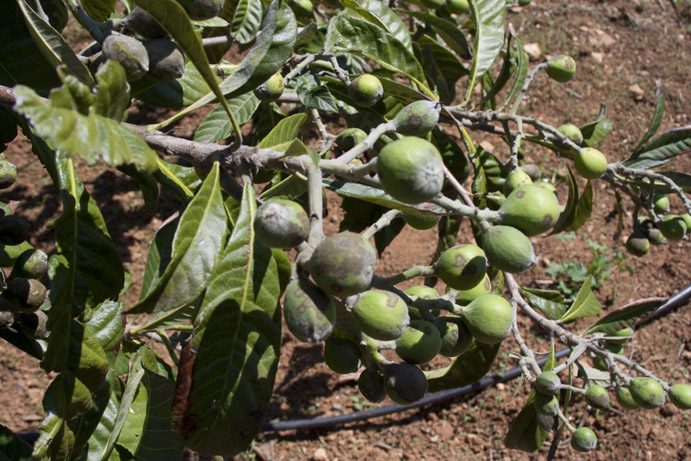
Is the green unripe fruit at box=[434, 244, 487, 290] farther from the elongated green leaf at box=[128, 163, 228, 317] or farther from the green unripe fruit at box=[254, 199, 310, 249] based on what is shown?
the elongated green leaf at box=[128, 163, 228, 317]

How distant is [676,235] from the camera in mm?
2238

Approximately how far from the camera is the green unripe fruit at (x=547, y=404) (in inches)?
71.2

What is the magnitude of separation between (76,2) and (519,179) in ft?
4.71

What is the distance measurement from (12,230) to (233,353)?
0.87 meters

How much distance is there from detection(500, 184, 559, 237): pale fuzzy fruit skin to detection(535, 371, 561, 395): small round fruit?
0.75 meters

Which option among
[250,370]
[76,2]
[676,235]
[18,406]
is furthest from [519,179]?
[18,406]

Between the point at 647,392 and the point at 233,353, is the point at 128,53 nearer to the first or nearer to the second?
the point at 233,353

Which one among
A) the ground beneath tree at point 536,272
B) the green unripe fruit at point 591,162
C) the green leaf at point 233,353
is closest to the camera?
the green leaf at point 233,353

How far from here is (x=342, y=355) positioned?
1453 millimetres

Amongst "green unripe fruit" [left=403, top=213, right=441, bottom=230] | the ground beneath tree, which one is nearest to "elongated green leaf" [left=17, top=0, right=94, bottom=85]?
"green unripe fruit" [left=403, top=213, right=441, bottom=230]

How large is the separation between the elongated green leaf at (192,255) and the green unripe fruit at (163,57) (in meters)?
0.31

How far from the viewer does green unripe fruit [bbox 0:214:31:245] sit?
162 centimetres

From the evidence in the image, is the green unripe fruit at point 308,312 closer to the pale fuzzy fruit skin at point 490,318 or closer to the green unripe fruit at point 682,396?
the pale fuzzy fruit skin at point 490,318

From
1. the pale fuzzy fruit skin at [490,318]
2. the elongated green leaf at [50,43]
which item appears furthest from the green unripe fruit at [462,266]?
the elongated green leaf at [50,43]
